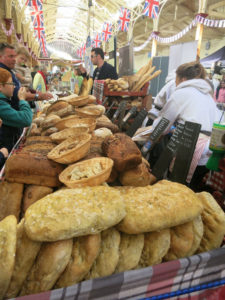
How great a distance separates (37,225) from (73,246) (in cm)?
16

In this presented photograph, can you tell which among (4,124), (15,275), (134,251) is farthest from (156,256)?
(4,124)

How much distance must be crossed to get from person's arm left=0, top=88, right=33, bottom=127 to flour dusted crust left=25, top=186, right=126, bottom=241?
1.66 metres

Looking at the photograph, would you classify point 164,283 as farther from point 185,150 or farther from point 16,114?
point 16,114

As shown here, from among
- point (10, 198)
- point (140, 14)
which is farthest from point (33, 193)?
point (140, 14)

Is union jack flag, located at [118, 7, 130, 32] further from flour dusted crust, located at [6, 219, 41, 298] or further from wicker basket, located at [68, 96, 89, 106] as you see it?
flour dusted crust, located at [6, 219, 41, 298]

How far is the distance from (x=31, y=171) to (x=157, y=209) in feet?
2.26

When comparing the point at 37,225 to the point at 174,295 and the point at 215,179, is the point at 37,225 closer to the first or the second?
the point at 174,295

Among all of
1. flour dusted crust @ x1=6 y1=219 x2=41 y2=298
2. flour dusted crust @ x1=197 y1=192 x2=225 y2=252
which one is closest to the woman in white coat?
flour dusted crust @ x1=197 y1=192 x2=225 y2=252

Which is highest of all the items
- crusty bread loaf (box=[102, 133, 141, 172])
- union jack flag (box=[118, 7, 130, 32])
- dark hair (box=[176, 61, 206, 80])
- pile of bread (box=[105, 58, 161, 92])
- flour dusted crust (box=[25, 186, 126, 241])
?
union jack flag (box=[118, 7, 130, 32])

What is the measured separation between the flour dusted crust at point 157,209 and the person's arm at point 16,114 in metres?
1.70

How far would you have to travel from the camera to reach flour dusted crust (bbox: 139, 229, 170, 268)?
871 mm

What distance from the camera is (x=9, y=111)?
7.36 feet

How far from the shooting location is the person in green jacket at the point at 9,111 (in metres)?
2.19

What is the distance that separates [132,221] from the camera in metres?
0.85
